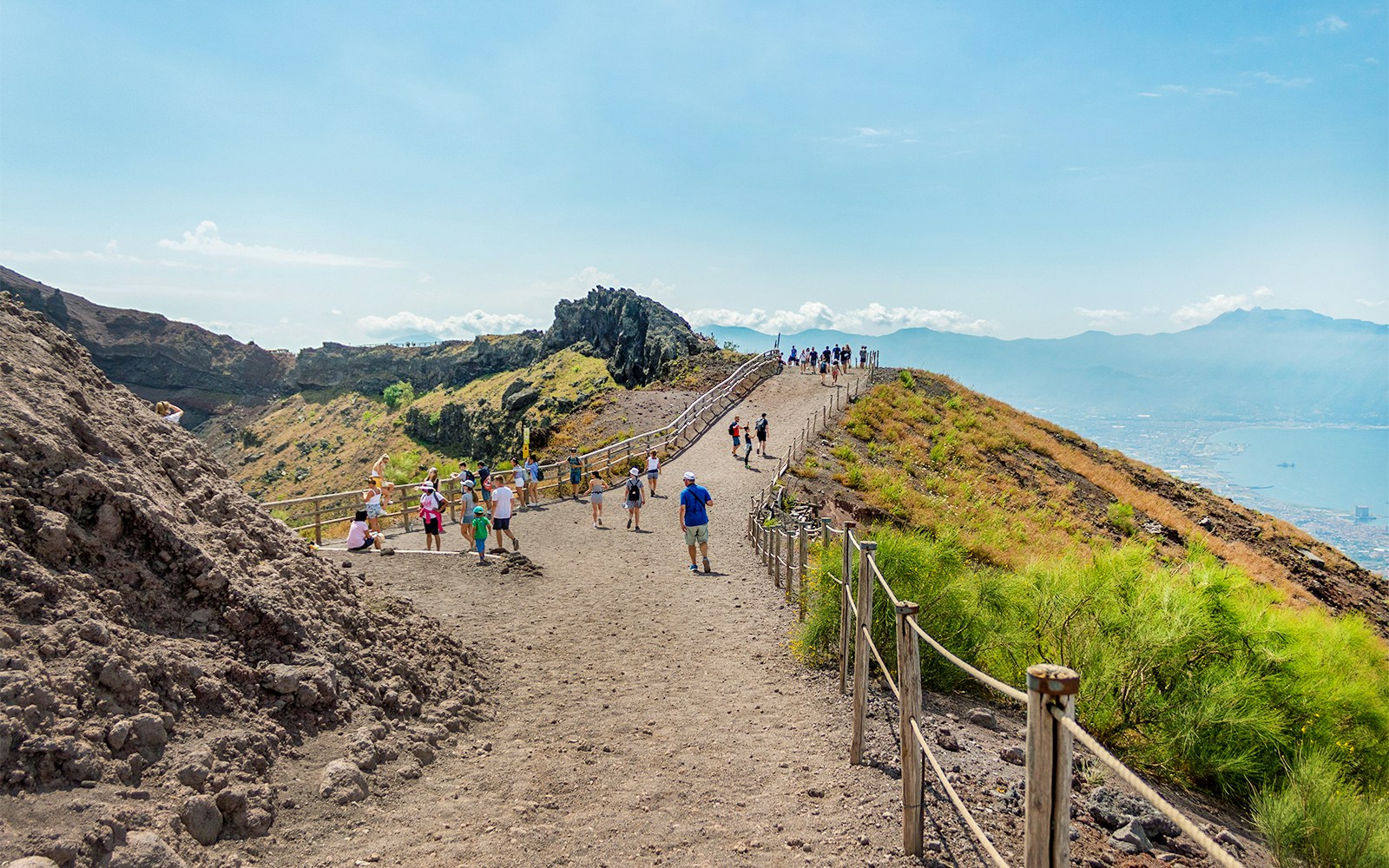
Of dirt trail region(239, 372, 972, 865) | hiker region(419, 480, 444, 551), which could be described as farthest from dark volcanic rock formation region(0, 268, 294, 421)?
dirt trail region(239, 372, 972, 865)

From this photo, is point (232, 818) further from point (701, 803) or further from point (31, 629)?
point (701, 803)

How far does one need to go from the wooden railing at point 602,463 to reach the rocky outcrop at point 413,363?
5063 centimetres

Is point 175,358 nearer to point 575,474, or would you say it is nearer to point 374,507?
point 575,474

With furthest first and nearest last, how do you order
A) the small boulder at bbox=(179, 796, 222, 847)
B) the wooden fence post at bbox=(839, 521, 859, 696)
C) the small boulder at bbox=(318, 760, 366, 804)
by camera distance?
the wooden fence post at bbox=(839, 521, 859, 696), the small boulder at bbox=(318, 760, 366, 804), the small boulder at bbox=(179, 796, 222, 847)

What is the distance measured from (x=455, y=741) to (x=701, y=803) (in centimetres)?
232

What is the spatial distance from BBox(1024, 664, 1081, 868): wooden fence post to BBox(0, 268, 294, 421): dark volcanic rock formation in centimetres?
13028

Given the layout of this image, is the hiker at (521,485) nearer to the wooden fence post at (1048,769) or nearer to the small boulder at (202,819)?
the small boulder at (202,819)

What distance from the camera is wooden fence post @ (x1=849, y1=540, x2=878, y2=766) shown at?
5.07 metres

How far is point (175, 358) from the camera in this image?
112438mm

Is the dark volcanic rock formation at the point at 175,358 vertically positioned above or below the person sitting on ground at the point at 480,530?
above

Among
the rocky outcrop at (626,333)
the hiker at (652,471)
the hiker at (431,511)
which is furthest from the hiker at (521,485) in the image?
the rocky outcrop at (626,333)

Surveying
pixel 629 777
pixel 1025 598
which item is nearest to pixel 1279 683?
pixel 1025 598

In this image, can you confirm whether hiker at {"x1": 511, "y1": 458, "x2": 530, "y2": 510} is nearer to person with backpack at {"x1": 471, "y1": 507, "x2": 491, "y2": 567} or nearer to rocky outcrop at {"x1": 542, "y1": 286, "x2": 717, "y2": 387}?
person with backpack at {"x1": 471, "y1": 507, "x2": 491, "y2": 567}

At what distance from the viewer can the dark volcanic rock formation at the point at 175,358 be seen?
4262 inches
